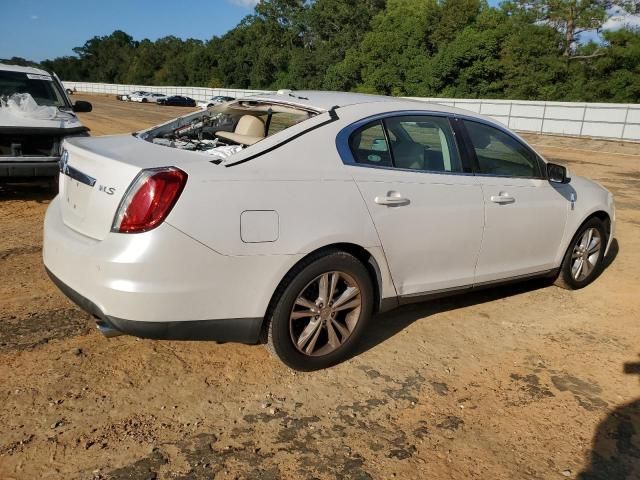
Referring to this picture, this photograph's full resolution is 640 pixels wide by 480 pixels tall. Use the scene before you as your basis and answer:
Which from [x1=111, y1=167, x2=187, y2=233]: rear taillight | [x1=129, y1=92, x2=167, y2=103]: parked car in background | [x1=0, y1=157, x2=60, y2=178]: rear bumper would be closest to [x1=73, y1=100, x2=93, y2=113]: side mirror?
[x1=0, y1=157, x2=60, y2=178]: rear bumper

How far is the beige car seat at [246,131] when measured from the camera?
12.5 ft

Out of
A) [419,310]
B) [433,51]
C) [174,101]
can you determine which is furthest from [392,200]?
[174,101]

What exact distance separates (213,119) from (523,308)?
2.95 m

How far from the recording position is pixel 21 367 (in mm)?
3266

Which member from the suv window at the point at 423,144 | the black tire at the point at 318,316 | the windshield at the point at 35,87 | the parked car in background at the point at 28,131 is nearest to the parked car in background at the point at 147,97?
the windshield at the point at 35,87

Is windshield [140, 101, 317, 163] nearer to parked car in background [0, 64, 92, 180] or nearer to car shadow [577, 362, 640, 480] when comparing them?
car shadow [577, 362, 640, 480]

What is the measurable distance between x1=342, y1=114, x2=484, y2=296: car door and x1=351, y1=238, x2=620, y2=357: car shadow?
47 centimetres

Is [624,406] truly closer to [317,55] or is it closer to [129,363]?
[129,363]

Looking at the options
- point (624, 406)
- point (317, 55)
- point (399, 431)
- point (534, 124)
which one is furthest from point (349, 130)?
point (317, 55)

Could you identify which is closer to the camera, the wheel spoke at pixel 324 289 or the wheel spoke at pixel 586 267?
the wheel spoke at pixel 324 289

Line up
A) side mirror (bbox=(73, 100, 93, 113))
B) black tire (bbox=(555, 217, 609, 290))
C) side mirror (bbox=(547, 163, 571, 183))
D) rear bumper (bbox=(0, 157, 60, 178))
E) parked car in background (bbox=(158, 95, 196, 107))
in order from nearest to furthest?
1. side mirror (bbox=(547, 163, 571, 183))
2. black tire (bbox=(555, 217, 609, 290))
3. rear bumper (bbox=(0, 157, 60, 178))
4. side mirror (bbox=(73, 100, 93, 113))
5. parked car in background (bbox=(158, 95, 196, 107))

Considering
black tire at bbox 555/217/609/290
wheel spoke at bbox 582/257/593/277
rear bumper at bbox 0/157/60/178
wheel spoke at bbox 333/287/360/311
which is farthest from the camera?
rear bumper at bbox 0/157/60/178

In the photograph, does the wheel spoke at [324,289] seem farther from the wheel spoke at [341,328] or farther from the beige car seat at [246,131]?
the beige car seat at [246,131]

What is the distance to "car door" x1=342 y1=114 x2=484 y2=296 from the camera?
3479 millimetres
